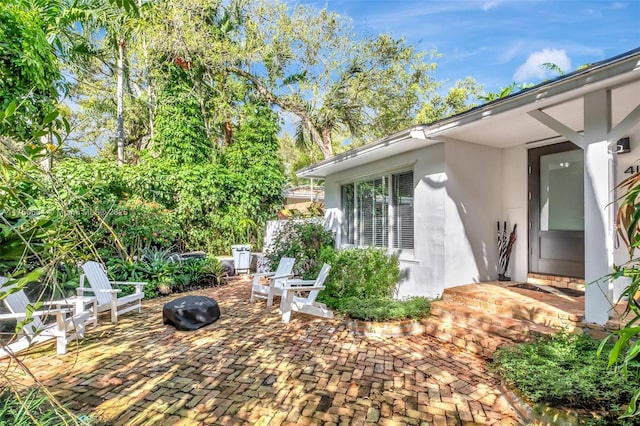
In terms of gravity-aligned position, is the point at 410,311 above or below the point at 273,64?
below

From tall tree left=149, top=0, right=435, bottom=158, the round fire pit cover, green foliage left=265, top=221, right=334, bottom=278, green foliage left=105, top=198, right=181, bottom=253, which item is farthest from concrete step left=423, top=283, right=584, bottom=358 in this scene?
tall tree left=149, top=0, right=435, bottom=158

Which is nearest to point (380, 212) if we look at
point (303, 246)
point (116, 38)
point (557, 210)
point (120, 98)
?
point (303, 246)

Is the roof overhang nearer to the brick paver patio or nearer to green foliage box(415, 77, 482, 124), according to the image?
the brick paver patio

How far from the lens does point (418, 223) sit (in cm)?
648

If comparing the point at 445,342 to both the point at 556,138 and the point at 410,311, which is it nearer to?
the point at 410,311

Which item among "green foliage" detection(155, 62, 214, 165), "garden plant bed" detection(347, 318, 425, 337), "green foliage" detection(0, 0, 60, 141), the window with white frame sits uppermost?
"green foliage" detection(155, 62, 214, 165)

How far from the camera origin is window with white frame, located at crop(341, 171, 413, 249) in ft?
22.9

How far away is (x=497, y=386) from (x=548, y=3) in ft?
27.9

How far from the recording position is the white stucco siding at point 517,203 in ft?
20.4

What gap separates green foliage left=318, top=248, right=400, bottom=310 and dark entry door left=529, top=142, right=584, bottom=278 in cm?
255

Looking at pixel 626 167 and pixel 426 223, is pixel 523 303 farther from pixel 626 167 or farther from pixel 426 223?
pixel 626 167

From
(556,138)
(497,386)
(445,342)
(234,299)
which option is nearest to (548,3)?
(556,138)

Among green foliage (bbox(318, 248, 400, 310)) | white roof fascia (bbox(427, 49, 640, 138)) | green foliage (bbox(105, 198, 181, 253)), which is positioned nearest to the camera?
white roof fascia (bbox(427, 49, 640, 138))

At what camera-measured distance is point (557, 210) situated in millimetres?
5812
